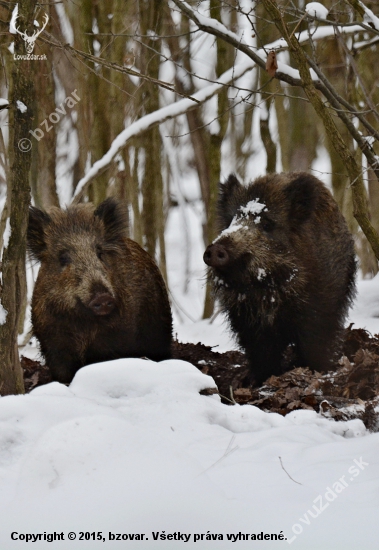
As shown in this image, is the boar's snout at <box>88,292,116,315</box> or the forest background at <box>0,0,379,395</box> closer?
the forest background at <box>0,0,379,395</box>

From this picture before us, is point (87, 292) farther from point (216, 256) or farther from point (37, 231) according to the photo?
point (216, 256)

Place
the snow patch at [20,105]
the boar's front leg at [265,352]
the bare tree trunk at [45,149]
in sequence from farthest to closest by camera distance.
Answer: the bare tree trunk at [45,149] → the boar's front leg at [265,352] → the snow patch at [20,105]

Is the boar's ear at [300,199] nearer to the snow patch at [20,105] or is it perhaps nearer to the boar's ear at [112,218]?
the boar's ear at [112,218]

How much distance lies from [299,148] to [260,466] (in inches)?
466

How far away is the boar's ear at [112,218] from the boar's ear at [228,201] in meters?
0.95

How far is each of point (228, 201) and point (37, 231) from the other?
5.75 feet

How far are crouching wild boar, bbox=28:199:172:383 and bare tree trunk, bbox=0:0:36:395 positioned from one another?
87 cm

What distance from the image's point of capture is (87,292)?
5.23 m

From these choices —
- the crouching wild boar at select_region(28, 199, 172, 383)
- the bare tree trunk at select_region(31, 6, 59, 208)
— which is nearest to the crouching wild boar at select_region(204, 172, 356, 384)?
the crouching wild boar at select_region(28, 199, 172, 383)

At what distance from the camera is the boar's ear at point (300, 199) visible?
6.05 meters

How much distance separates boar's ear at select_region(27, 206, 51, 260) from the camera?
5.68 meters

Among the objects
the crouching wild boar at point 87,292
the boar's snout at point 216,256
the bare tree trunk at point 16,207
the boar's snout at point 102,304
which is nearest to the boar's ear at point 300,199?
the boar's snout at point 216,256

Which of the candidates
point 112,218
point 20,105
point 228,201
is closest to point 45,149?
point 112,218

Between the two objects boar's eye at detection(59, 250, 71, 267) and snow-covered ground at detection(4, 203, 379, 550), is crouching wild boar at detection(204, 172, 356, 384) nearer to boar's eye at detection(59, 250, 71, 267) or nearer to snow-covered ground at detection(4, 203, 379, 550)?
boar's eye at detection(59, 250, 71, 267)
